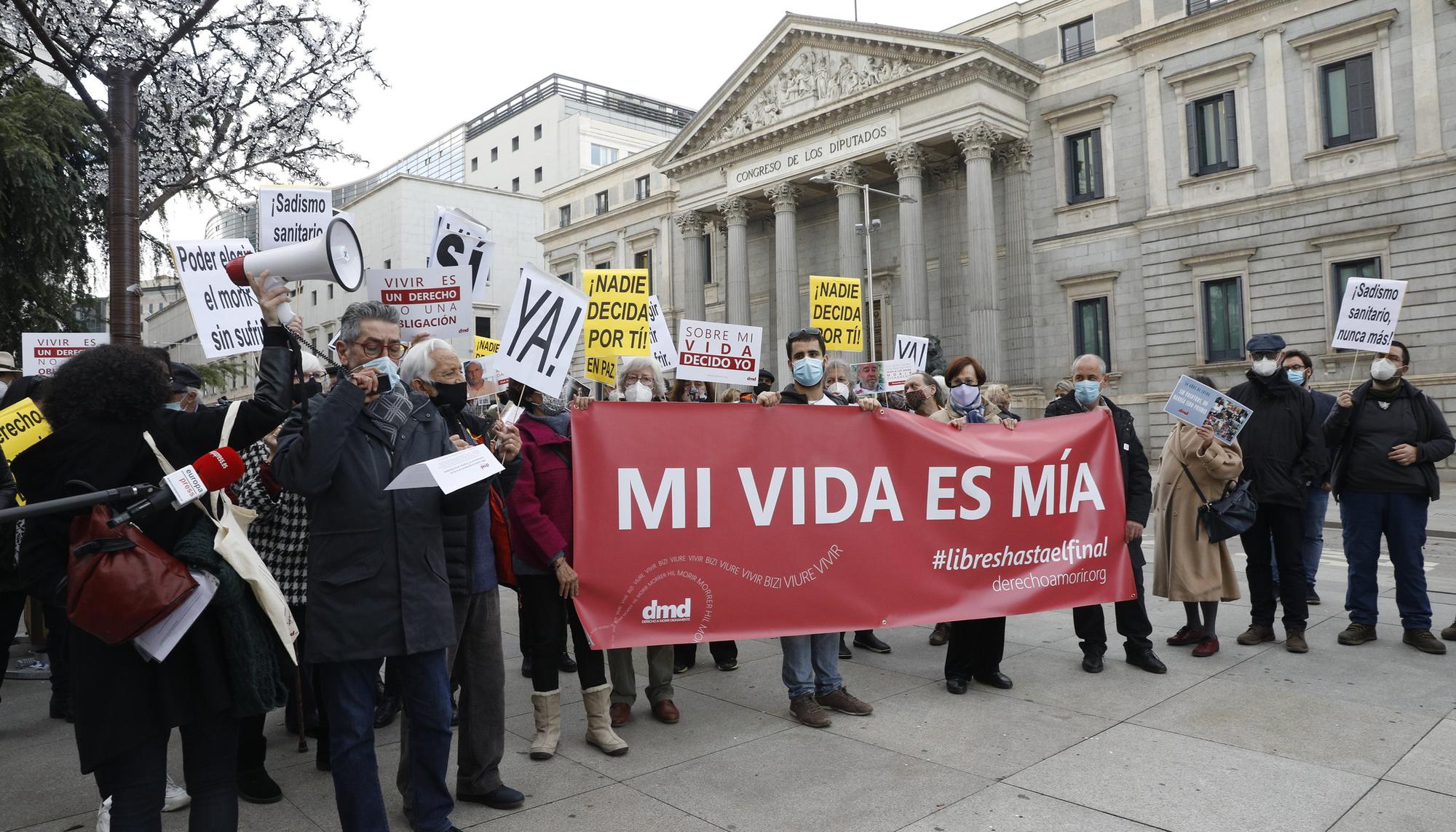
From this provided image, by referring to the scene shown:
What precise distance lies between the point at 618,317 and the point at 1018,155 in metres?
29.5

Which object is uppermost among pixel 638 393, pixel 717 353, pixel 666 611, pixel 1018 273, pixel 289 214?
pixel 1018 273

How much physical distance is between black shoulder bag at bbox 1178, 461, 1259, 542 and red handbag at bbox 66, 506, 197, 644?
620 centimetres

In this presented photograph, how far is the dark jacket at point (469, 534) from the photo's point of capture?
3.81 meters

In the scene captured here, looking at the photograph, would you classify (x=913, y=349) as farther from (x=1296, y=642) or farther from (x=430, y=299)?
(x=430, y=299)

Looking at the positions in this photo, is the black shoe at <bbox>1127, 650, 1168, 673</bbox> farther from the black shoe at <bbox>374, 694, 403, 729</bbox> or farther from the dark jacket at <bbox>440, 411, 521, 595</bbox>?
the black shoe at <bbox>374, 694, 403, 729</bbox>

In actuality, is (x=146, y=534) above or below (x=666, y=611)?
above

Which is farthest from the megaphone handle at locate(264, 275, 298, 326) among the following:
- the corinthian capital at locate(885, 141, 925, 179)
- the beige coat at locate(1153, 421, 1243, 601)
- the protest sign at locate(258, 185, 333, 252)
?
the corinthian capital at locate(885, 141, 925, 179)

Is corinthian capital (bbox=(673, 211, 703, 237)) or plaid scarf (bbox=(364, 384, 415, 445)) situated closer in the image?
plaid scarf (bbox=(364, 384, 415, 445))

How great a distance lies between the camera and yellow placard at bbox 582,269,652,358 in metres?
7.26

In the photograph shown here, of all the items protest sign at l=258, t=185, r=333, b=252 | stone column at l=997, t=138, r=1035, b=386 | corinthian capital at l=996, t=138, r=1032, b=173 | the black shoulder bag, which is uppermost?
corinthian capital at l=996, t=138, r=1032, b=173

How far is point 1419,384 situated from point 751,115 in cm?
2710

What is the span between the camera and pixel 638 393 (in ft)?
17.9

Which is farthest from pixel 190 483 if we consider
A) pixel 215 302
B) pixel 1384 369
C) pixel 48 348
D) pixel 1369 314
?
pixel 1369 314

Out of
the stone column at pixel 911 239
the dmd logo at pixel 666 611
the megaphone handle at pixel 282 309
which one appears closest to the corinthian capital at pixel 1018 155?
the stone column at pixel 911 239
